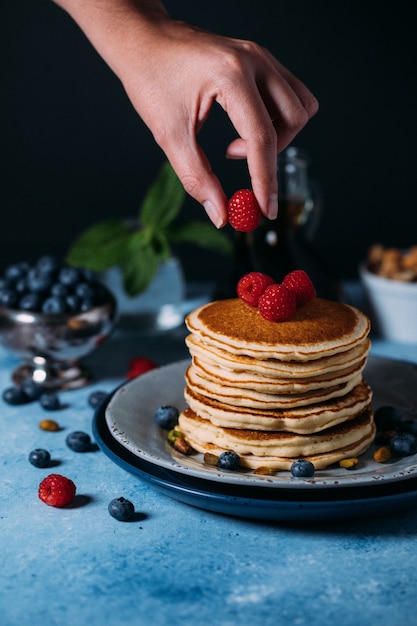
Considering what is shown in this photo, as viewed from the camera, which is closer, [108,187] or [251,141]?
[251,141]

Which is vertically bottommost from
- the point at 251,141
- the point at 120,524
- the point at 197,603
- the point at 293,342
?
the point at 120,524

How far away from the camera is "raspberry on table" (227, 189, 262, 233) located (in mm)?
1566

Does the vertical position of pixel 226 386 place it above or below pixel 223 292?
above

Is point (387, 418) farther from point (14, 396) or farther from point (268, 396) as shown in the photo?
point (14, 396)

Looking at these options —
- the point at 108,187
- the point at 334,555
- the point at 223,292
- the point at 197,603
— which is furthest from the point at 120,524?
the point at 108,187

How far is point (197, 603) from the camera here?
1.16 m

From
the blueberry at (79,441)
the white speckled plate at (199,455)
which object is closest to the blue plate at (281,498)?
the white speckled plate at (199,455)

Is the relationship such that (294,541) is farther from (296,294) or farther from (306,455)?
(296,294)

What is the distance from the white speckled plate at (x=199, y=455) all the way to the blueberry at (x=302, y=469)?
14mm

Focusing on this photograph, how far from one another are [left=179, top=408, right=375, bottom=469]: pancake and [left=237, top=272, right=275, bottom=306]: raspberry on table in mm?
265

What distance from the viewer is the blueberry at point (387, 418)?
5.49ft

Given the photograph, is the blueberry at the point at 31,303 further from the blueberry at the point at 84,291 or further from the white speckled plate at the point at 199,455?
the white speckled plate at the point at 199,455

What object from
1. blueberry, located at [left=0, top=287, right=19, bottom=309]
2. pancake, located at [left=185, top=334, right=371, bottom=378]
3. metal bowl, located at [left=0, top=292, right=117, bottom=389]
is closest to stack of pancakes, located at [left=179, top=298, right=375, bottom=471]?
pancake, located at [left=185, top=334, right=371, bottom=378]

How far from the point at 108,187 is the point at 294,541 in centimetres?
206
